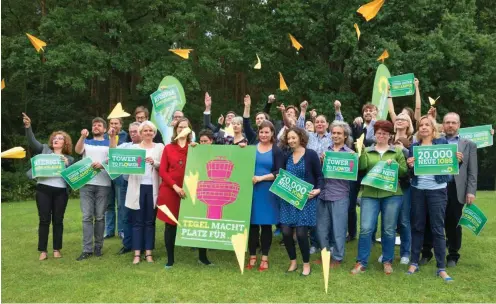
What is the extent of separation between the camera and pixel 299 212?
17.5 feet

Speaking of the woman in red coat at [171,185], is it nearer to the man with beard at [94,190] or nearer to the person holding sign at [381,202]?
the man with beard at [94,190]

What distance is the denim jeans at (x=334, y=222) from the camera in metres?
5.57

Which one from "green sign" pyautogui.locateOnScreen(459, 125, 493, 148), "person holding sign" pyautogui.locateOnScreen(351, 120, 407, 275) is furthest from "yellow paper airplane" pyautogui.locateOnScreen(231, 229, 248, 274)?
"green sign" pyautogui.locateOnScreen(459, 125, 493, 148)

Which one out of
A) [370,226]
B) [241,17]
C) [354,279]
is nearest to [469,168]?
[370,226]

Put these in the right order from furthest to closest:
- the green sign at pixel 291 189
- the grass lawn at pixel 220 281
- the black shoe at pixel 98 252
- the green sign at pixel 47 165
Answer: the black shoe at pixel 98 252 → the green sign at pixel 47 165 → the green sign at pixel 291 189 → the grass lawn at pixel 220 281

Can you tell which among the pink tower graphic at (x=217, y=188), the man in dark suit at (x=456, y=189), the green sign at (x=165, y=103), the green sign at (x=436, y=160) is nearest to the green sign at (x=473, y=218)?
the man in dark suit at (x=456, y=189)

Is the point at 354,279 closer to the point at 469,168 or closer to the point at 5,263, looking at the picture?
the point at 469,168

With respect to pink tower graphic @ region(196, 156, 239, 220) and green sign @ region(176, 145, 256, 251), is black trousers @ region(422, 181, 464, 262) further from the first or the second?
pink tower graphic @ region(196, 156, 239, 220)

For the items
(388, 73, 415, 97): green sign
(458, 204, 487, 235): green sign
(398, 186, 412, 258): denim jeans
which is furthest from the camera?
(388, 73, 415, 97): green sign

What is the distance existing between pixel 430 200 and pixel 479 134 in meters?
1.52

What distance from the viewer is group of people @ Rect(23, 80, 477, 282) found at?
211 inches

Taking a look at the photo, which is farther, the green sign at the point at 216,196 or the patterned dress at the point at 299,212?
the green sign at the point at 216,196

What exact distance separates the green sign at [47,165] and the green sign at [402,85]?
17.5 feet

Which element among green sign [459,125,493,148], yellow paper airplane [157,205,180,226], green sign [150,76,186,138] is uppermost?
green sign [150,76,186,138]
